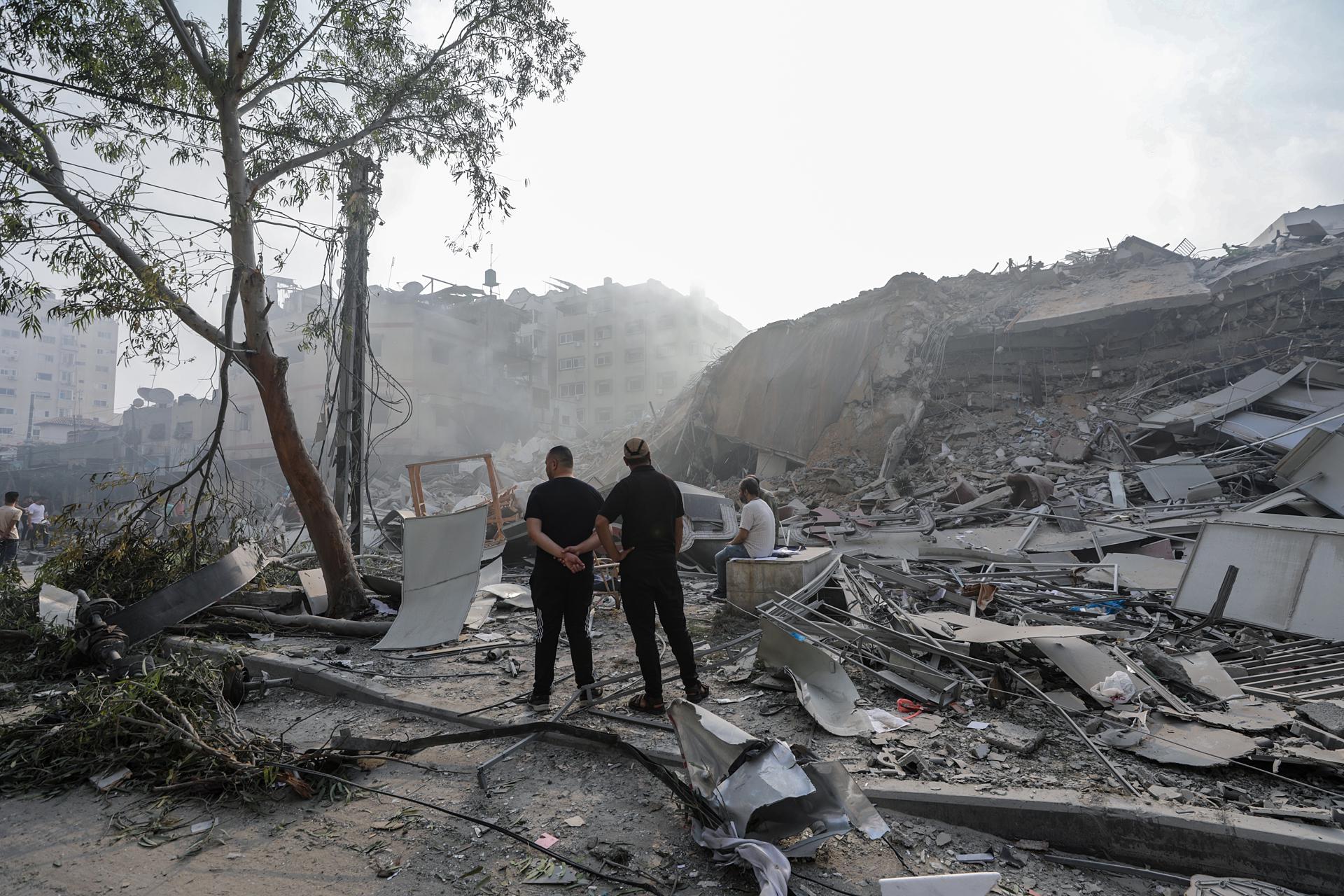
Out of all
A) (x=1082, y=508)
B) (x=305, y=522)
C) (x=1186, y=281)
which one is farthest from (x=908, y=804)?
(x=1186, y=281)

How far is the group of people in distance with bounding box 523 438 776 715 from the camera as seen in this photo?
4.00 m

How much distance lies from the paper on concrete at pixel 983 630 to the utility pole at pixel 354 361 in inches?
296

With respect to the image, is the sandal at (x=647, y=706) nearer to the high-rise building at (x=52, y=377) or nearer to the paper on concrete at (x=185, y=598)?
the paper on concrete at (x=185, y=598)

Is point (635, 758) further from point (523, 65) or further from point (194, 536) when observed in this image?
point (523, 65)

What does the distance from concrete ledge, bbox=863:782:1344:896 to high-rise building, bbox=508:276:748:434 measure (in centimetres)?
4376

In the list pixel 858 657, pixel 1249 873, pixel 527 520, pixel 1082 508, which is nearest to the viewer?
pixel 1249 873

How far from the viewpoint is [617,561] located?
395 cm

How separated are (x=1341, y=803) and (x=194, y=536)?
9080 millimetres

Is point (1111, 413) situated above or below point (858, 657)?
above

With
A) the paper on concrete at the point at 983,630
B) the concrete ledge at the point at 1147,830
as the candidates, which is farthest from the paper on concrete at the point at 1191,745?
the paper on concrete at the point at 983,630

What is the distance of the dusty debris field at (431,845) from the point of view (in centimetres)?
245

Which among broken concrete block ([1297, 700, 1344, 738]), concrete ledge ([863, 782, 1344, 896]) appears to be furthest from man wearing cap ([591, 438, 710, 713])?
broken concrete block ([1297, 700, 1344, 738])

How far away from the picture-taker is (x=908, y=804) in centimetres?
287

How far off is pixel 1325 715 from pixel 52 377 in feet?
317
